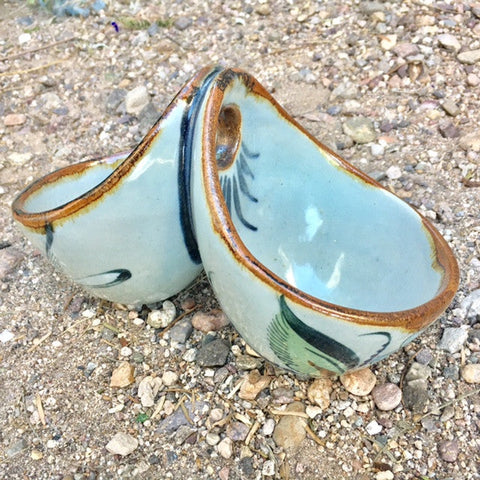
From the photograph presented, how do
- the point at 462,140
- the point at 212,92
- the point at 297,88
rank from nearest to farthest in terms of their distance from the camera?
the point at 212,92
the point at 462,140
the point at 297,88

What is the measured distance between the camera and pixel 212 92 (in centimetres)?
138

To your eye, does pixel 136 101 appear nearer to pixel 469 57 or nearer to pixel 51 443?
pixel 469 57

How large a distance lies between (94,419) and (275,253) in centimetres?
56

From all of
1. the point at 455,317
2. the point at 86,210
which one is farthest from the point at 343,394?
the point at 86,210

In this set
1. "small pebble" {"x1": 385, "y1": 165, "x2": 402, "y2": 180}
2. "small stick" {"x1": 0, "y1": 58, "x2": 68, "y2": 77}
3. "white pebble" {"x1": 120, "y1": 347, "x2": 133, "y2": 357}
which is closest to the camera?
"white pebble" {"x1": 120, "y1": 347, "x2": 133, "y2": 357}

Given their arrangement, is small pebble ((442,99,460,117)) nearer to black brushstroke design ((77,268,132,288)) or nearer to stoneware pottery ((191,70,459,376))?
stoneware pottery ((191,70,459,376))

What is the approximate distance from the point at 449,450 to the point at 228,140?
80cm

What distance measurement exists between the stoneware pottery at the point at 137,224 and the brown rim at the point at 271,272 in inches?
2.4

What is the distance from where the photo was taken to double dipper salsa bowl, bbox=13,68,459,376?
1236mm

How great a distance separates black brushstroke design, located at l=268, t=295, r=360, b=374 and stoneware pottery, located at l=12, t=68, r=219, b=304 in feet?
1.08

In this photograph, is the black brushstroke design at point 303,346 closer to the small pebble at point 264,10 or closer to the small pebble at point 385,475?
the small pebble at point 385,475

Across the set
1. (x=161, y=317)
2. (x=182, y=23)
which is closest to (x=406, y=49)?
(x=182, y=23)

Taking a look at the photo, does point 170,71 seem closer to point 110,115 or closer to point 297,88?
point 110,115

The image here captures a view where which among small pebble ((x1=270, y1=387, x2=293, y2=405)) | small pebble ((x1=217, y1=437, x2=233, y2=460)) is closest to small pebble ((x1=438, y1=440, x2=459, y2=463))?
small pebble ((x1=270, y1=387, x2=293, y2=405))
